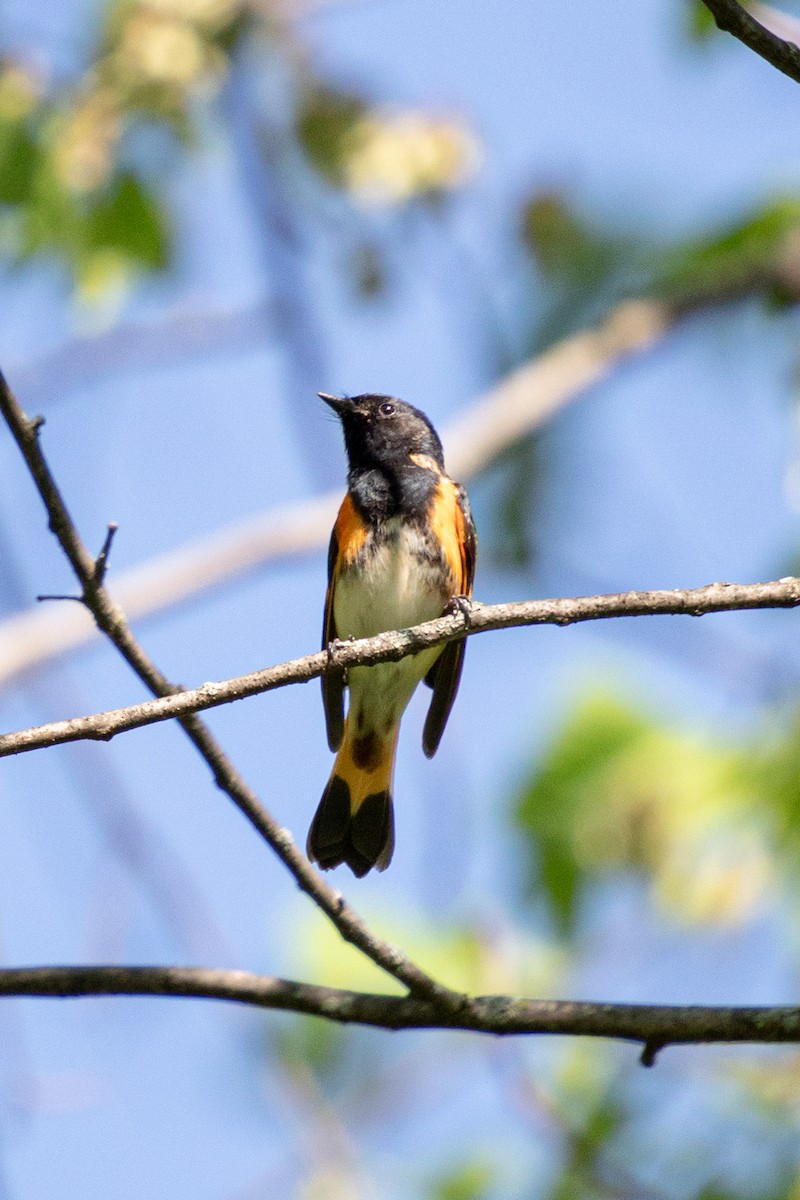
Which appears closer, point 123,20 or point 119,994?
point 119,994

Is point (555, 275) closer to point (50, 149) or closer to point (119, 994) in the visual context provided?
point (50, 149)

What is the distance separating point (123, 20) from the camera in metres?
4.55

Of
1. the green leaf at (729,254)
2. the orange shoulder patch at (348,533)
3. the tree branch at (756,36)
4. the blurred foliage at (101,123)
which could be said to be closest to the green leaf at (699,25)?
the green leaf at (729,254)

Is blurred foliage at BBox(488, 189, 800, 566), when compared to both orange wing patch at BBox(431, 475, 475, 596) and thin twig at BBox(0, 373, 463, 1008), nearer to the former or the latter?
orange wing patch at BBox(431, 475, 475, 596)

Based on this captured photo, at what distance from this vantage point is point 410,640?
9.23 ft

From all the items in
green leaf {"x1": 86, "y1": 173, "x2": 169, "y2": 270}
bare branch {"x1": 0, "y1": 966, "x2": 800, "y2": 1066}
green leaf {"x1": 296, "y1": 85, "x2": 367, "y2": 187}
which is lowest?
bare branch {"x1": 0, "y1": 966, "x2": 800, "y2": 1066}

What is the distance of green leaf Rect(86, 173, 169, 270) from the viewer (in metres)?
4.62

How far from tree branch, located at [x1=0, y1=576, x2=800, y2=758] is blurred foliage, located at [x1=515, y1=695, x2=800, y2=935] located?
1.02m

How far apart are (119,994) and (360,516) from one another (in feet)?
6.22

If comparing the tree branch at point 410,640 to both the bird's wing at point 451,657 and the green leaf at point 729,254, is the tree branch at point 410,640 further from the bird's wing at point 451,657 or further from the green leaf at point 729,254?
the green leaf at point 729,254

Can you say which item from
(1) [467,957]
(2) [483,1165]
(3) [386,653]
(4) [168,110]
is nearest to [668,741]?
(1) [467,957]

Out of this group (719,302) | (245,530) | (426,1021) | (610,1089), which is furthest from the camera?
(719,302)

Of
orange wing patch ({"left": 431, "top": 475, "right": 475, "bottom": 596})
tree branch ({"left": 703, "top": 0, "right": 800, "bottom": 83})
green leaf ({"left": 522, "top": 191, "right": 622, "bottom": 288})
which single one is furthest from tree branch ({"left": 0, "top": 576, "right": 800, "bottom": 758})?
green leaf ({"left": 522, "top": 191, "right": 622, "bottom": 288})

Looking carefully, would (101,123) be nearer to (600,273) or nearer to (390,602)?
(390,602)
